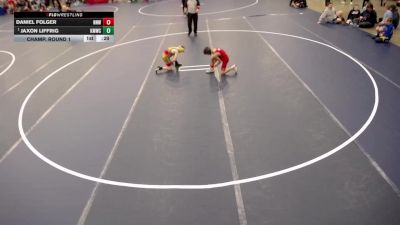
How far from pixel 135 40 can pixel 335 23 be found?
30.9 feet

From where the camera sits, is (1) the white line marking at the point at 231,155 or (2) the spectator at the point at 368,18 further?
(2) the spectator at the point at 368,18

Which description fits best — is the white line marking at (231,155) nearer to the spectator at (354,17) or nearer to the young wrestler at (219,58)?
the young wrestler at (219,58)

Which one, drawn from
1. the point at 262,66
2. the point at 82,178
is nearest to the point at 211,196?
the point at 82,178

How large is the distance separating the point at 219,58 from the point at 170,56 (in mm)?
1751

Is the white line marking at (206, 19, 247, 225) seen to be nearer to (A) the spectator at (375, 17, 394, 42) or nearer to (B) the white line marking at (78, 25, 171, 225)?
(B) the white line marking at (78, 25, 171, 225)

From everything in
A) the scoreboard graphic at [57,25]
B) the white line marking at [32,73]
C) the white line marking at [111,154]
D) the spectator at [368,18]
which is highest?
the spectator at [368,18]

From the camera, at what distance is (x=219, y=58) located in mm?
10289

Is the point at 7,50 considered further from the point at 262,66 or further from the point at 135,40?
the point at 262,66

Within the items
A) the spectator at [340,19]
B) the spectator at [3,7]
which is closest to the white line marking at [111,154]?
the spectator at [340,19]

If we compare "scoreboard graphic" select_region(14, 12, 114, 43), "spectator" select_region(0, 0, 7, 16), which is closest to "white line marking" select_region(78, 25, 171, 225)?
"scoreboard graphic" select_region(14, 12, 114, 43)

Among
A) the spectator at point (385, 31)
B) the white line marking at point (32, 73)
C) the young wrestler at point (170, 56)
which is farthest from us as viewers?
the spectator at point (385, 31)

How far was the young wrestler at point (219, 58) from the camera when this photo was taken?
10.1 meters

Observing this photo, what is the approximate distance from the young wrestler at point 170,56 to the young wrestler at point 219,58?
3.70 ft

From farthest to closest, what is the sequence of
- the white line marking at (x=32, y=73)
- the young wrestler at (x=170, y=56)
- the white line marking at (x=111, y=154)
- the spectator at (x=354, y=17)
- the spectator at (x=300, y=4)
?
the spectator at (x=300, y=4) → the spectator at (x=354, y=17) → the young wrestler at (x=170, y=56) → the white line marking at (x=32, y=73) → the white line marking at (x=111, y=154)
